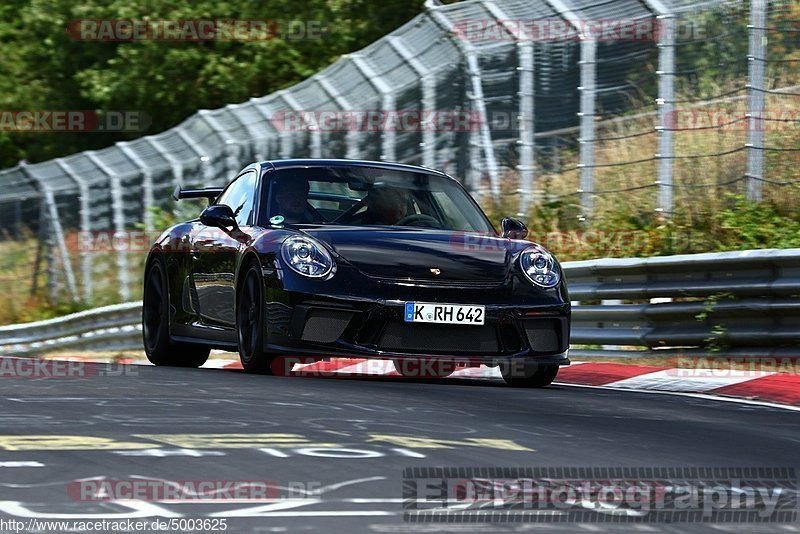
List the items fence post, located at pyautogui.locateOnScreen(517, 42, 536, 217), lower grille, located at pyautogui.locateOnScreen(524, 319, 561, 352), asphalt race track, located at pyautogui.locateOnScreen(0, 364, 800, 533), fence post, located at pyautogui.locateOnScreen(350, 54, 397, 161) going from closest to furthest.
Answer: asphalt race track, located at pyautogui.locateOnScreen(0, 364, 800, 533), lower grille, located at pyautogui.locateOnScreen(524, 319, 561, 352), fence post, located at pyautogui.locateOnScreen(517, 42, 536, 217), fence post, located at pyautogui.locateOnScreen(350, 54, 397, 161)

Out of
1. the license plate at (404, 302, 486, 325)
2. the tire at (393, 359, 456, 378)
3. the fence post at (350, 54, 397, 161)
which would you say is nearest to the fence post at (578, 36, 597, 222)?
the fence post at (350, 54, 397, 161)

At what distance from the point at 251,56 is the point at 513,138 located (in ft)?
55.8

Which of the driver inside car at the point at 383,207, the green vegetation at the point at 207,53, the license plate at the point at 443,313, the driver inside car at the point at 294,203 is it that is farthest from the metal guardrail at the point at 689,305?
the green vegetation at the point at 207,53

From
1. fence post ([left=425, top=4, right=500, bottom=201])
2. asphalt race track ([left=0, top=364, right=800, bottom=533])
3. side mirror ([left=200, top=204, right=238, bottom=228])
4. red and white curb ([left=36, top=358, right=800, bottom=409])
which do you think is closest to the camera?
asphalt race track ([left=0, top=364, right=800, bottom=533])

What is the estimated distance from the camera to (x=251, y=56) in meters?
32.3

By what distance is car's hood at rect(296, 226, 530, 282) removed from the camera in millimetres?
9273

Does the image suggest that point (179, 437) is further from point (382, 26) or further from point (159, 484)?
point (382, 26)

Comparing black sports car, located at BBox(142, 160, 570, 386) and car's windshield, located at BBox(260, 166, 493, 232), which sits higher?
car's windshield, located at BBox(260, 166, 493, 232)

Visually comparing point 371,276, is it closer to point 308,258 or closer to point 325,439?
point 308,258

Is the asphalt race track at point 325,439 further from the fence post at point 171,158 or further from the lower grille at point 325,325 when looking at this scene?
the fence post at point 171,158

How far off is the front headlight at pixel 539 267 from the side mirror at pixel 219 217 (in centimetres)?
178

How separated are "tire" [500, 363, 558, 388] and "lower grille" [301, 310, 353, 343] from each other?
1.18 meters

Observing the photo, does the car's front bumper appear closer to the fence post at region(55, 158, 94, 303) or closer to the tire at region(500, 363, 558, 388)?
the tire at region(500, 363, 558, 388)

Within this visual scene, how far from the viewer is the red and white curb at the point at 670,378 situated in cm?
965
